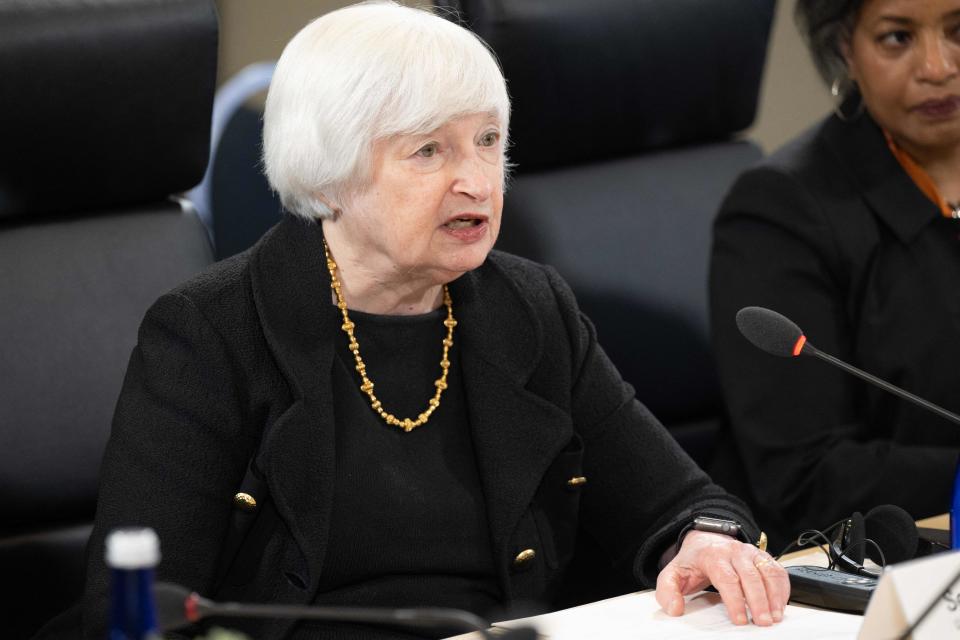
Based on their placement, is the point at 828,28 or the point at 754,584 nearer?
the point at 754,584

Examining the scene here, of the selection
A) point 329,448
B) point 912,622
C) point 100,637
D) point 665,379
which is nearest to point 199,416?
point 329,448

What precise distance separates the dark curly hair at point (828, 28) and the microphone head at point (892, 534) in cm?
92

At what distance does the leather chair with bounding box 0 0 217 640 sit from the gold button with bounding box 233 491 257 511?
329 millimetres

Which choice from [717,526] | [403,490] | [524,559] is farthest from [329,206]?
[717,526]

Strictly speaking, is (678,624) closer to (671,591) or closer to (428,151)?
(671,591)

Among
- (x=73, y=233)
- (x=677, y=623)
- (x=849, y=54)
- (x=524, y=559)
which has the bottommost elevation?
(x=524, y=559)

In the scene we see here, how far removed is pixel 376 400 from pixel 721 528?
1.40 feet

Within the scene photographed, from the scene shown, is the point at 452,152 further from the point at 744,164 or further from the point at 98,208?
the point at 744,164

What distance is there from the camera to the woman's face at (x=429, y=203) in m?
1.65

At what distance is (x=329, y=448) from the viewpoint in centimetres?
161

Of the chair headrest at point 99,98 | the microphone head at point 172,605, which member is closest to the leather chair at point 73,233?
the chair headrest at point 99,98

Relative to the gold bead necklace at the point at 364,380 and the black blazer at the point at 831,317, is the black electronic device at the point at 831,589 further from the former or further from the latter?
the black blazer at the point at 831,317

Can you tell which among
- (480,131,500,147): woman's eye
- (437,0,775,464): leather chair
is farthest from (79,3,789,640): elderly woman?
(437,0,775,464): leather chair

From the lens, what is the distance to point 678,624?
141 cm
